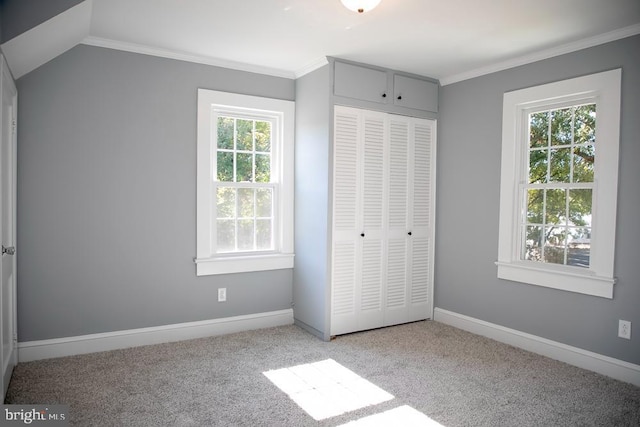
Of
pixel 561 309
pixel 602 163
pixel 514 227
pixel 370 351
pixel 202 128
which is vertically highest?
pixel 202 128

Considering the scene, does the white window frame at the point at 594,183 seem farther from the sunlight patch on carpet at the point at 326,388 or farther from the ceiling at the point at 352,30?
the sunlight patch on carpet at the point at 326,388

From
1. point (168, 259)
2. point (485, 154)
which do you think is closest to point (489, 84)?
point (485, 154)

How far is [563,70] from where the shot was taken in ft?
11.6

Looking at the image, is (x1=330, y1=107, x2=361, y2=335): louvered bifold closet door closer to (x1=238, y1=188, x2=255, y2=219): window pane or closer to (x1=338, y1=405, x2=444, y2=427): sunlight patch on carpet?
(x1=238, y1=188, x2=255, y2=219): window pane

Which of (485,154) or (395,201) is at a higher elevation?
(485,154)

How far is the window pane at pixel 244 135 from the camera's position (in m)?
4.18

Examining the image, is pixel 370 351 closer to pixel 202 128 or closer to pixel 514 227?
pixel 514 227

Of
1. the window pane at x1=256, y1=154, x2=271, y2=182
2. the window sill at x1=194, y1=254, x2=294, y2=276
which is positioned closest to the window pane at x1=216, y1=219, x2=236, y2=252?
the window sill at x1=194, y1=254, x2=294, y2=276

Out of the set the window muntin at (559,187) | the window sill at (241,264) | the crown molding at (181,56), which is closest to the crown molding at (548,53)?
the window muntin at (559,187)

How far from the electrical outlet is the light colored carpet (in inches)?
13.2

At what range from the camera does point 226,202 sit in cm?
412

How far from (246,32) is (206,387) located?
2.52m

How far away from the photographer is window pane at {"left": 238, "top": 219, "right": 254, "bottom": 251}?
4215 mm

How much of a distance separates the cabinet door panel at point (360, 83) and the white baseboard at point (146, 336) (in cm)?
219
